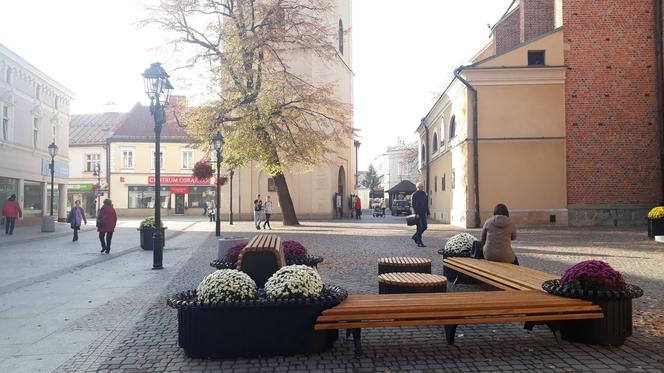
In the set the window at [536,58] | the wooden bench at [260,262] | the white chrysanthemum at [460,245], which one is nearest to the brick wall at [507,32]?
the window at [536,58]

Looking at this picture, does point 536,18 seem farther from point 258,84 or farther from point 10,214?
point 10,214

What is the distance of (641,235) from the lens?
18.5 meters

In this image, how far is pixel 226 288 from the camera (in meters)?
5.05

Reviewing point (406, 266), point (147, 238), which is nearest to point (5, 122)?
point (147, 238)

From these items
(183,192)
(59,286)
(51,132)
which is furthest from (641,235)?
(183,192)

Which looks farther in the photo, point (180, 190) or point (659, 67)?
point (180, 190)

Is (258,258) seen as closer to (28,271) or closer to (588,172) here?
(28,271)

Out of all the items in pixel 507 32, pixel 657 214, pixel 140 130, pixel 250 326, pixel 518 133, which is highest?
pixel 507 32

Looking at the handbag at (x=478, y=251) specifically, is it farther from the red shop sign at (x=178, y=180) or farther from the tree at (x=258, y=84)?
the red shop sign at (x=178, y=180)

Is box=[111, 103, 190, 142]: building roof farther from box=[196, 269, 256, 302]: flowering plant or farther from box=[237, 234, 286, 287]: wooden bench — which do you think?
box=[196, 269, 256, 302]: flowering plant

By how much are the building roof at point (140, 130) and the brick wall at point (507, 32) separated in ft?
107

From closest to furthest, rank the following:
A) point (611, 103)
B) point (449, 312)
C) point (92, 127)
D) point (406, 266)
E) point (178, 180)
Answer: point (449, 312) → point (406, 266) → point (611, 103) → point (178, 180) → point (92, 127)

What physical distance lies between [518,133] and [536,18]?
8.16 m

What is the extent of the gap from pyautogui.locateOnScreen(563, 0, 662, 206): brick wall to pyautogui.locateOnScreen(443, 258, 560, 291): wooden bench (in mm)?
17599
